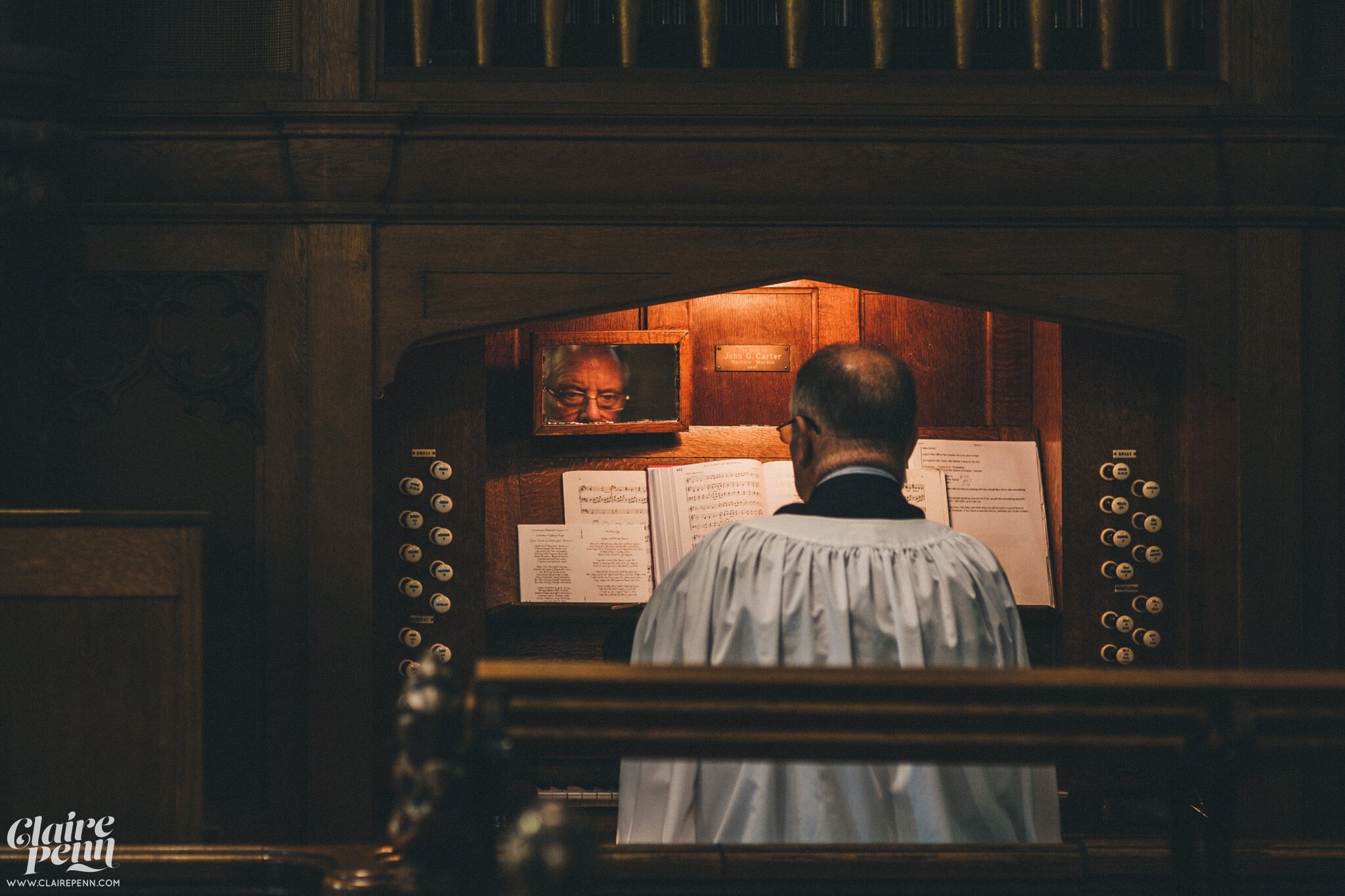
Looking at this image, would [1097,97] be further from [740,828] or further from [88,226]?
[88,226]

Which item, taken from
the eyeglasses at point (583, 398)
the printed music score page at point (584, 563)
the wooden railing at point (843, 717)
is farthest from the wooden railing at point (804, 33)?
the wooden railing at point (843, 717)

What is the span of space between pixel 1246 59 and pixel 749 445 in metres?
1.84

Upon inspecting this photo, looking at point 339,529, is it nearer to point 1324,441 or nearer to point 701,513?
point 701,513

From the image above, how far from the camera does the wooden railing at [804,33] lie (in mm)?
3352

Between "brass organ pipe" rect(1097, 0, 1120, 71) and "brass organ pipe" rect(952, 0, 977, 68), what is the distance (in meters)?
0.37

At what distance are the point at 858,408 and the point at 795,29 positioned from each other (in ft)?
4.50

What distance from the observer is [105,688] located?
2.79m

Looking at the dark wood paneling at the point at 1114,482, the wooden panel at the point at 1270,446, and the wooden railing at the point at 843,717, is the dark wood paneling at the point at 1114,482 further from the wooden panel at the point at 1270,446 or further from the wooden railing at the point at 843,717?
the wooden railing at the point at 843,717

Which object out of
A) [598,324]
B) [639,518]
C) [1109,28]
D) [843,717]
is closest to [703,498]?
[639,518]

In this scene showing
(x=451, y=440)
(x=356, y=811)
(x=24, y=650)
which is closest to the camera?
(x=24, y=650)

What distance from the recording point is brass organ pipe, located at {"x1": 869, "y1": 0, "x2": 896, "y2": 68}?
3354 millimetres

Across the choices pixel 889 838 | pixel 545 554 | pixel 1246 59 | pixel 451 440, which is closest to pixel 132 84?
pixel 451 440

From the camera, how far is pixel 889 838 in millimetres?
2402

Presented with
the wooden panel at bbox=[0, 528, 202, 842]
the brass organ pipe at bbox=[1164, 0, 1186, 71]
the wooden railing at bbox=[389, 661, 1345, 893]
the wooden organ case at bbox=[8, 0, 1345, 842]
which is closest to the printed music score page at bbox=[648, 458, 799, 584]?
the wooden organ case at bbox=[8, 0, 1345, 842]
